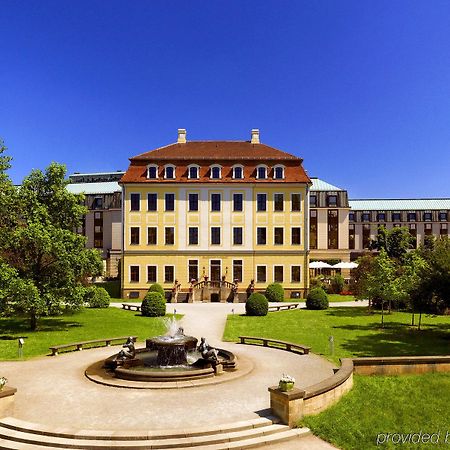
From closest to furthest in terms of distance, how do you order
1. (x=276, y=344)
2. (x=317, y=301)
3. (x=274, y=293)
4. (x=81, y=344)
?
(x=81, y=344) < (x=276, y=344) < (x=317, y=301) < (x=274, y=293)

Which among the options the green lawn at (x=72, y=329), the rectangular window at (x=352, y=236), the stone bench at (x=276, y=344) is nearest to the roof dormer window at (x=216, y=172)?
the green lawn at (x=72, y=329)

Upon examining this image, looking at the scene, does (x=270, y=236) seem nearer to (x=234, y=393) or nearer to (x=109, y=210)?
(x=109, y=210)

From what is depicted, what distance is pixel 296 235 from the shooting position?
4406cm

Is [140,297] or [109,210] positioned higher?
[109,210]

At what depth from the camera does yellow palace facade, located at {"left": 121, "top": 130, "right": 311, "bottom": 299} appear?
4344 cm

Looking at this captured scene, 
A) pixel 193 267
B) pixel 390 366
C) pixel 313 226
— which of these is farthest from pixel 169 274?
pixel 390 366

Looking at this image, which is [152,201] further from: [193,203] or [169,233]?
[193,203]

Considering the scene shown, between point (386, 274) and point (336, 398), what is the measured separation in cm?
1672

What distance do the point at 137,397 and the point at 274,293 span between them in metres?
28.9

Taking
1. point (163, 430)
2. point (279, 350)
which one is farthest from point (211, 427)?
point (279, 350)

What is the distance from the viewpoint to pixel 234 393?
13016mm

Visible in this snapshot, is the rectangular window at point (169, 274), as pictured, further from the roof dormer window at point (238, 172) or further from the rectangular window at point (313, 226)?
the rectangular window at point (313, 226)

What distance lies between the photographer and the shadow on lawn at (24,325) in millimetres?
23953

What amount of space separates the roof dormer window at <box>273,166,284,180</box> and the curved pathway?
27.7 m
